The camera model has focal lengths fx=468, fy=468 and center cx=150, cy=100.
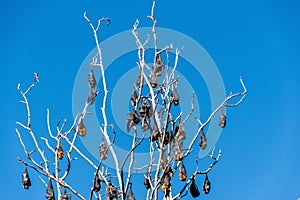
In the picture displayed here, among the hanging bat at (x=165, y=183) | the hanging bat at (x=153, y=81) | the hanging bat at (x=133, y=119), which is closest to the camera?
the hanging bat at (x=165, y=183)

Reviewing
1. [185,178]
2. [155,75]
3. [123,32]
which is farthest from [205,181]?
[123,32]

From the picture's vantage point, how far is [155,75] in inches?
133

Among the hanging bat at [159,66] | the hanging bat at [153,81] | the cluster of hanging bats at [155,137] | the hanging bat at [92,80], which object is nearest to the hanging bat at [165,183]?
the cluster of hanging bats at [155,137]

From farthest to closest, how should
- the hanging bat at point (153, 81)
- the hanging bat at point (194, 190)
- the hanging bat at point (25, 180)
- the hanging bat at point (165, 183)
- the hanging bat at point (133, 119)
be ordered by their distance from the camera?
the hanging bat at point (25, 180) < the hanging bat at point (153, 81) < the hanging bat at point (194, 190) < the hanging bat at point (133, 119) < the hanging bat at point (165, 183)

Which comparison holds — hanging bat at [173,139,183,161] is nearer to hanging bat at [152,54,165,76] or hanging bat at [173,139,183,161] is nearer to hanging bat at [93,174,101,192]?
hanging bat at [93,174,101,192]

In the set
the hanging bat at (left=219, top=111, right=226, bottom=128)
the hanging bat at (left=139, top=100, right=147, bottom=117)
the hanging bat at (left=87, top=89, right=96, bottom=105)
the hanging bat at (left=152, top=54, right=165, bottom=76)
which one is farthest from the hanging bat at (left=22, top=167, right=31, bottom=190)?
the hanging bat at (left=219, top=111, right=226, bottom=128)

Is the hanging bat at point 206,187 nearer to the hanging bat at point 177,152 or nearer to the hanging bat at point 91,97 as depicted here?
the hanging bat at point 177,152

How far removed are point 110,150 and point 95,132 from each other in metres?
0.54

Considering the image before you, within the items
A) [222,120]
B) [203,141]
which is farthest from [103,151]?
[222,120]

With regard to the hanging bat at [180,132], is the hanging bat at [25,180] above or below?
above

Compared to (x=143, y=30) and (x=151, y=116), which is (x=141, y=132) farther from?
(x=143, y=30)

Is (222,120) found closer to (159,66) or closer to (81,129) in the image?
Result: (159,66)

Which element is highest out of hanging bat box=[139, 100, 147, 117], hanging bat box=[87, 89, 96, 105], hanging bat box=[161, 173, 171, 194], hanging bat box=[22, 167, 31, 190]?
hanging bat box=[87, 89, 96, 105]

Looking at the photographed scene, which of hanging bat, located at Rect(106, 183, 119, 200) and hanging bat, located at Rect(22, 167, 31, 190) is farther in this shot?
hanging bat, located at Rect(22, 167, 31, 190)
